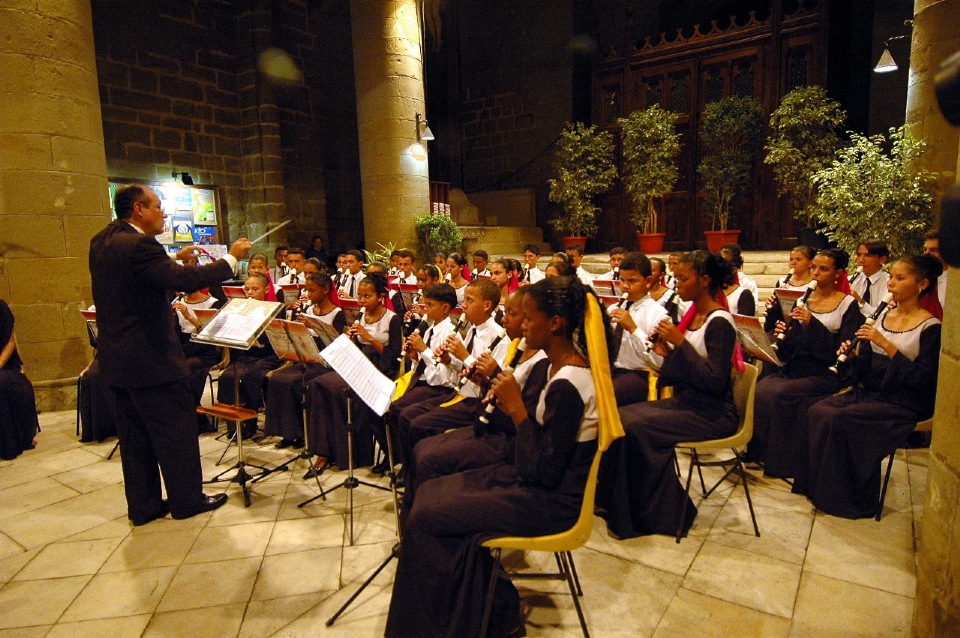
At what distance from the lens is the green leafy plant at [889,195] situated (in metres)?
5.96

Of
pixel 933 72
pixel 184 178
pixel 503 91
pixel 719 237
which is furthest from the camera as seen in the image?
pixel 503 91

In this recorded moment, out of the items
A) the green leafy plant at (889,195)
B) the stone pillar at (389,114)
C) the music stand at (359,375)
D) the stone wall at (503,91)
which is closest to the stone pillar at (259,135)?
the stone pillar at (389,114)

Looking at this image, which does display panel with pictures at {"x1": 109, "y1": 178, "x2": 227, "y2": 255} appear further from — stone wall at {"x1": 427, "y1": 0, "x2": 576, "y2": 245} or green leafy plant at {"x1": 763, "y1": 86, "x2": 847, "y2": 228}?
green leafy plant at {"x1": 763, "y1": 86, "x2": 847, "y2": 228}

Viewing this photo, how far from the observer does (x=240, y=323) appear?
148 inches

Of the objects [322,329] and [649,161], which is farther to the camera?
[649,161]

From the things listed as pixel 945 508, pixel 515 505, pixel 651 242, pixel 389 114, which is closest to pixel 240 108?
pixel 389 114

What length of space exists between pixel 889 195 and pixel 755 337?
11.5ft

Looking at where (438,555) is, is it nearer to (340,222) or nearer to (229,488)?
(229,488)

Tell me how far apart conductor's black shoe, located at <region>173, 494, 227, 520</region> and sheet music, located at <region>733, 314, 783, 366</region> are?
11.7ft

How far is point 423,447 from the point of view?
3270mm

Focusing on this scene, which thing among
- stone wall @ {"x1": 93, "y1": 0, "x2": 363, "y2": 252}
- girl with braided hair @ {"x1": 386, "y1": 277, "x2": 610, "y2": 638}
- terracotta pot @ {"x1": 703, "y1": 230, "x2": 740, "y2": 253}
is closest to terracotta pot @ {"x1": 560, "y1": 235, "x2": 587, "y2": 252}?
terracotta pot @ {"x1": 703, "y1": 230, "x2": 740, "y2": 253}

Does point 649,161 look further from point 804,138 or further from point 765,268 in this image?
point 765,268

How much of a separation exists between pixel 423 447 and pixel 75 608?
72.1 inches

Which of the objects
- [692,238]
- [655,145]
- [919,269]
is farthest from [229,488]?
[692,238]
